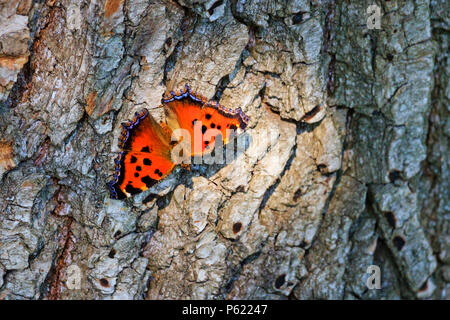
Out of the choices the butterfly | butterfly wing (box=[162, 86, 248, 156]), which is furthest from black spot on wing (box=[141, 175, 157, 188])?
butterfly wing (box=[162, 86, 248, 156])

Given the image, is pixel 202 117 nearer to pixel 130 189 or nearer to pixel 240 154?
pixel 240 154

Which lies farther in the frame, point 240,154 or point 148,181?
point 240,154

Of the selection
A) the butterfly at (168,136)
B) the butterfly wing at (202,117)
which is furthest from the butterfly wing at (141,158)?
the butterfly wing at (202,117)

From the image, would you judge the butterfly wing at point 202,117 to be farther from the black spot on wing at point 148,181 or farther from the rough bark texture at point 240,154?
the black spot on wing at point 148,181

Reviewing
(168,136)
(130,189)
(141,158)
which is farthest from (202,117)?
(130,189)

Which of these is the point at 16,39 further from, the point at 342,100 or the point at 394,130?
the point at 394,130
